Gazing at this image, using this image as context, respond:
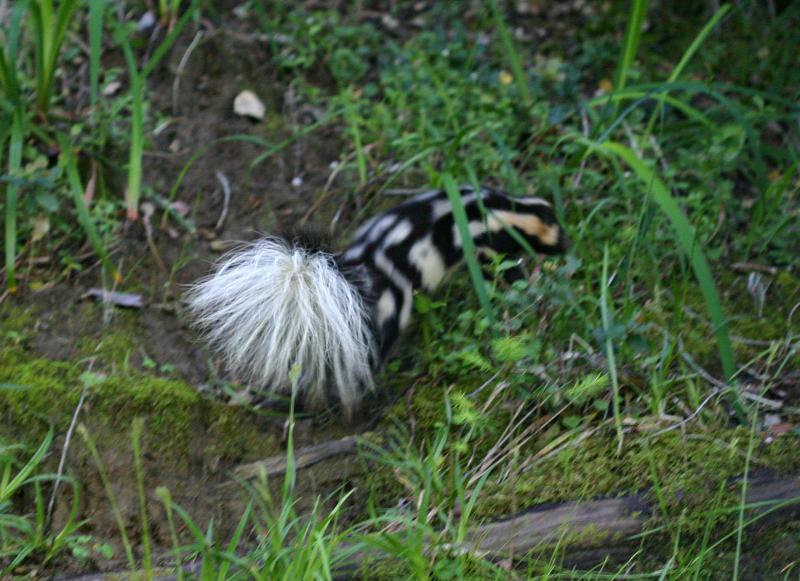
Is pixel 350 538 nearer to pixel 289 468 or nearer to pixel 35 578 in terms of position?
pixel 289 468

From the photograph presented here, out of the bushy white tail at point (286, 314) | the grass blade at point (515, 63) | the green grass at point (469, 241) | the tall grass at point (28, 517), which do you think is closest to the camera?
the tall grass at point (28, 517)

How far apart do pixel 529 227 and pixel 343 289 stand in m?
1.03

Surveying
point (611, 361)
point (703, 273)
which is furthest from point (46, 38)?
point (703, 273)

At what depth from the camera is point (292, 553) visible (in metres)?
2.58

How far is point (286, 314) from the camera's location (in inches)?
119

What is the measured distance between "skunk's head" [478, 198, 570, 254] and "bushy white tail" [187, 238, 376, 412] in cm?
82

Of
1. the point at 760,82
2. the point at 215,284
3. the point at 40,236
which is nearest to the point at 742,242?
the point at 760,82

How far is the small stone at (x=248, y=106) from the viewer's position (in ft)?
15.1

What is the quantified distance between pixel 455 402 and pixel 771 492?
3.35ft

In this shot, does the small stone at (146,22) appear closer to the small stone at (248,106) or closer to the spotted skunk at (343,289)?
the small stone at (248,106)

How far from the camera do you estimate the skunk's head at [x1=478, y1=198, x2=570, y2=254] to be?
3834mm

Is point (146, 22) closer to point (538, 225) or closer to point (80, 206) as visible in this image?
point (80, 206)

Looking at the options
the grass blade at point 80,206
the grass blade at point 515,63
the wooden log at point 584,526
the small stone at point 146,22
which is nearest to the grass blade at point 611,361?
the wooden log at point 584,526

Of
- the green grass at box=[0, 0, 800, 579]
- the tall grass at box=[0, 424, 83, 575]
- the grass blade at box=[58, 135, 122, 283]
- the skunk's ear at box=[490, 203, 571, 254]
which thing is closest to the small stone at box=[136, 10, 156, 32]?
the green grass at box=[0, 0, 800, 579]
